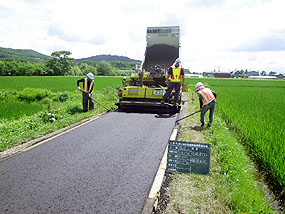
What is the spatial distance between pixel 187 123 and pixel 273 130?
104 inches

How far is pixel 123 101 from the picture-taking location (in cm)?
932

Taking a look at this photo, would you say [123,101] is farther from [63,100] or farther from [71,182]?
[71,182]

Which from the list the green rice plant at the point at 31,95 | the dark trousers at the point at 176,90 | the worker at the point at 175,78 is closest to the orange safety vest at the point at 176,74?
the worker at the point at 175,78

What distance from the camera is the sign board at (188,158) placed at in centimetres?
347

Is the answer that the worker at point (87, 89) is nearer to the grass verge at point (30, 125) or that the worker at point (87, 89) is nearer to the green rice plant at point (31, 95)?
the grass verge at point (30, 125)

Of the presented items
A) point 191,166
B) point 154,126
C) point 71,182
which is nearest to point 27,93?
point 154,126

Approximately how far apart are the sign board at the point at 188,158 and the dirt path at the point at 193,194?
0.13m

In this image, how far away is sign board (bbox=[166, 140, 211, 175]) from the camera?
3467mm

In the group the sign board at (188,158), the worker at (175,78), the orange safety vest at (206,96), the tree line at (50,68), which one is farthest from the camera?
the tree line at (50,68)

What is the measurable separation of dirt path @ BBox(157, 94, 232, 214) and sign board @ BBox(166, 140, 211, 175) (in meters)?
0.13

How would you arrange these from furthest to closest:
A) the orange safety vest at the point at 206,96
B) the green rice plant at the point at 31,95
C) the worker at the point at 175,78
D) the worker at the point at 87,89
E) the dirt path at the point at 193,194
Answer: the green rice plant at the point at 31,95, the worker at the point at 87,89, the worker at the point at 175,78, the orange safety vest at the point at 206,96, the dirt path at the point at 193,194

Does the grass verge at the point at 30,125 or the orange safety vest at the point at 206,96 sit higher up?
the orange safety vest at the point at 206,96

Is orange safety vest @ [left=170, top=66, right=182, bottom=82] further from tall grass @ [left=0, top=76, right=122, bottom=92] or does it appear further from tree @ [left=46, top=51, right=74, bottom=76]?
tree @ [left=46, top=51, right=74, bottom=76]

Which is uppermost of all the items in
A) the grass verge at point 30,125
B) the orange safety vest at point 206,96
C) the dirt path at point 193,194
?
the orange safety vest at point 206,96
